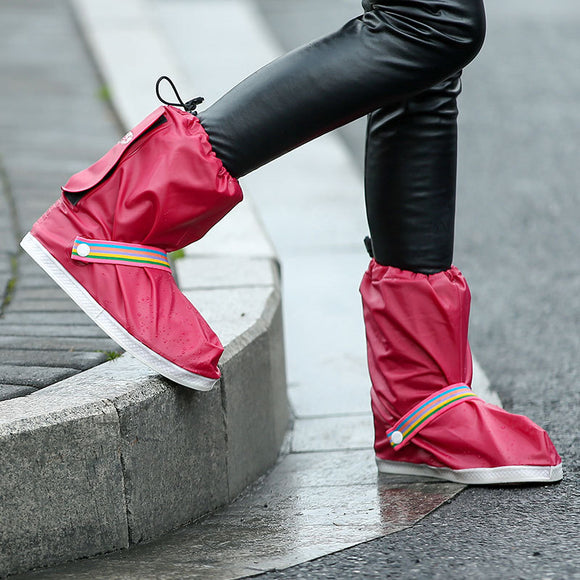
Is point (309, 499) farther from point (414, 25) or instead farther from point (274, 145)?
point (414, 25)

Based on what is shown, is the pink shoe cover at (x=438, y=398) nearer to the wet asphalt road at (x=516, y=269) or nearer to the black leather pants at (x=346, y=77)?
the wet asphalt road at (x=516, y=269)

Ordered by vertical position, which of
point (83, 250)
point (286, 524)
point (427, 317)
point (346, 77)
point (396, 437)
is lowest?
point (286, 524)

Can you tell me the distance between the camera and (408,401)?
7.23ft

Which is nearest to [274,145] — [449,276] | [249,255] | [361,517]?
[449,276]

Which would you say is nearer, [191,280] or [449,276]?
[449,276]

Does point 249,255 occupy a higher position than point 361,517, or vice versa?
point 249,255

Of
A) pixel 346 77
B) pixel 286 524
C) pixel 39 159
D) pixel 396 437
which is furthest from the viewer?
pixel 39 159

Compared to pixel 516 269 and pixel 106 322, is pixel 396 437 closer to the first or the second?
pixel 106 322

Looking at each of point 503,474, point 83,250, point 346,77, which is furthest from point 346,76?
point 503,474

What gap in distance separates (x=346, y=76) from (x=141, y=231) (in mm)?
466

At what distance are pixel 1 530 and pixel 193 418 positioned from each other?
18.0 inches

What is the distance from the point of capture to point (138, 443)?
196 cm

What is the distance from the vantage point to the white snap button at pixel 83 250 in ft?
6.44

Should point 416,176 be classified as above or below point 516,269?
above
